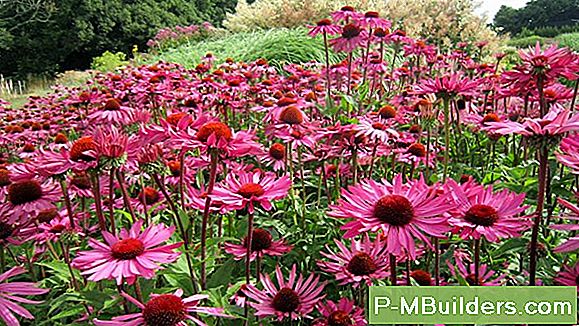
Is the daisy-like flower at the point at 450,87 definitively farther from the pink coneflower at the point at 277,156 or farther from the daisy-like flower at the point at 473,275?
the pink coneflower at the point at 277,156

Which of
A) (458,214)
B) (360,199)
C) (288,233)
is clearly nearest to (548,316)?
(458,214)

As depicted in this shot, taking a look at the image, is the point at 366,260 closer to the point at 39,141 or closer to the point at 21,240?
the point at 21,240

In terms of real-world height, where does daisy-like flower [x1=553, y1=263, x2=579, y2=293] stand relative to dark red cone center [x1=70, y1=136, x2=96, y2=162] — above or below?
below

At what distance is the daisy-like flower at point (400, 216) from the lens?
93 centimetres

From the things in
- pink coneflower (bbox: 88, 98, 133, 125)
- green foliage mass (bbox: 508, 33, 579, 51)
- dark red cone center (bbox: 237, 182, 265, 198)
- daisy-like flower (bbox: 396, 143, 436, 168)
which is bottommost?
dark red cone center (bbox: 237, 182, 265, 198)

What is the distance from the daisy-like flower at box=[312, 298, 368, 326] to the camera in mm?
1137

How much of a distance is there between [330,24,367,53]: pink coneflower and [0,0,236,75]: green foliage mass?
20.8 meters

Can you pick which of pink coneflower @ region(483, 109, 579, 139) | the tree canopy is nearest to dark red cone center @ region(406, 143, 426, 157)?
pink coneflower @ region(483, 109, 579, 139)

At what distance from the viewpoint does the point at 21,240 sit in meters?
1.40

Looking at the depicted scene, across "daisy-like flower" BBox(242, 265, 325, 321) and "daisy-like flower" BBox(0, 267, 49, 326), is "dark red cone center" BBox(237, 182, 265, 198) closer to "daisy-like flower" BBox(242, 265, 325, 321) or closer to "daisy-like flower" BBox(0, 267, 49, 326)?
"daisy-like flower" BBox(242, 265, 325, 321)

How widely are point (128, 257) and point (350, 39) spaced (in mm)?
1814

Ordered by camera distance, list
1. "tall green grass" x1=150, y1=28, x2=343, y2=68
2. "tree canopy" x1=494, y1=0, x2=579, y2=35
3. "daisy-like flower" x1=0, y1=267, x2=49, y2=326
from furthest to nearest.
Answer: "tree canopy" x1=494, y1=0, x2=579, y2=35
"tall green grass" x1=150, y1=28, x2=343, y2=68
"daisy-like flower" x1=0, y1=267, x2=49, y2=326

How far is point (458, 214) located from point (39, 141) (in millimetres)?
3139

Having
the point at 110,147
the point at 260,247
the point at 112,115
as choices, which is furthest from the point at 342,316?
the point at 112,115
